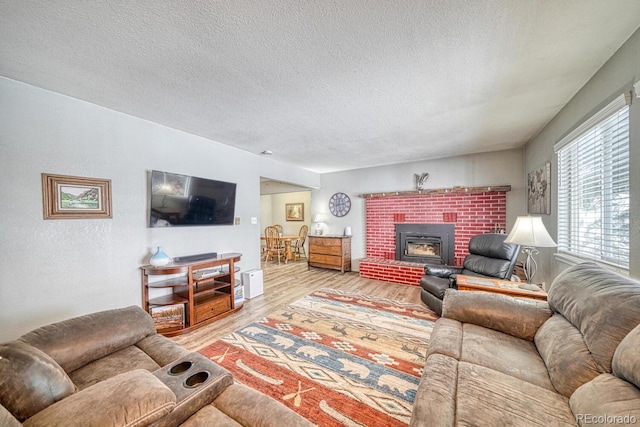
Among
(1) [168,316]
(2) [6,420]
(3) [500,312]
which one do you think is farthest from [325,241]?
(2) [6,420]

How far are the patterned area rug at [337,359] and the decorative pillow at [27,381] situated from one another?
3.55ft

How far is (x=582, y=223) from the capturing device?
212 centimetres

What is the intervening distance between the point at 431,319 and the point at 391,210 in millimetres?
2565

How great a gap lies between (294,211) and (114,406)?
22.7 feet

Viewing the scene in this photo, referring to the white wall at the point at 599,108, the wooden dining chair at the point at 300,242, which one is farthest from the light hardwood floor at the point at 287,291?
the white wall at the point at 599,108

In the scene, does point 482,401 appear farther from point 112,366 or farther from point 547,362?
point 112,366

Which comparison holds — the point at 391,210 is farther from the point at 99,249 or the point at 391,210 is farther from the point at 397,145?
the point at 99,249

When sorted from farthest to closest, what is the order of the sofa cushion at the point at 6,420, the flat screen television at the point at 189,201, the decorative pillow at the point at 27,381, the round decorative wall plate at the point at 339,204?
the round decorative wall plate at the point at 339,204
the flat screen television at the point at 189,201
the decorative pillow at the point at 27,381
the sofa cushion at the point at 6,420

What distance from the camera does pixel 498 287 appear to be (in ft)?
7.24

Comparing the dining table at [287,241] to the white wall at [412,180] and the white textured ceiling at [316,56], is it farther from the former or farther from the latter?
the white textured ceiling at [316,56]

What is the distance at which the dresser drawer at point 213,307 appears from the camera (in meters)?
2.71

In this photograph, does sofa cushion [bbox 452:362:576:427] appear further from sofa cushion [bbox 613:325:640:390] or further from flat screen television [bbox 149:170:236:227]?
flat screen television [bbox 149:170:236:227]

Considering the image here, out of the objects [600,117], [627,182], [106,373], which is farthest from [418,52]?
[106,373]

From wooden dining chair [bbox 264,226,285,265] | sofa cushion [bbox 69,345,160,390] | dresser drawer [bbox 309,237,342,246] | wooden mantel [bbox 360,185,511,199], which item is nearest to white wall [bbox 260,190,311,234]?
wooden dining chair [bbox 264,226,285,265]
